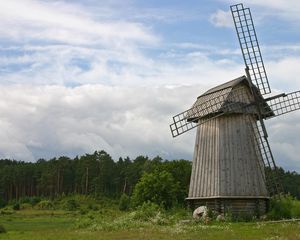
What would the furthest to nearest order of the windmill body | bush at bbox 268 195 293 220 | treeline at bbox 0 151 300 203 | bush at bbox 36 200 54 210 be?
1. treeline at bbox 0 151 300 203
2. bush at bbox 36 200 54 210
3. the windmill body
4. bush at bbox 268 195 293 220

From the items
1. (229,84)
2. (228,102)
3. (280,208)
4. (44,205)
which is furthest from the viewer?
(44,205)

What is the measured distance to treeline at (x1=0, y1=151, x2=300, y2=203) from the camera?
389 ft

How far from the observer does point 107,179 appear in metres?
119

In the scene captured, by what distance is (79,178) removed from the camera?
123 metres

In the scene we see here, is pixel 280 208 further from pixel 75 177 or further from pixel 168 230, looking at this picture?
pixel 75 177

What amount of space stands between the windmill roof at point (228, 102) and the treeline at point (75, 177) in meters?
71.0

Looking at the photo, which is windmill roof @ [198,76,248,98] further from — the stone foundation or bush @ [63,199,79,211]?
bush @ [63,199,79,211]

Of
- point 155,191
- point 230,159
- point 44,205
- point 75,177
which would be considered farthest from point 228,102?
point 75,177

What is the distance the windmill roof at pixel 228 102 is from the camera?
39.0 meters

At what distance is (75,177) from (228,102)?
9179cm

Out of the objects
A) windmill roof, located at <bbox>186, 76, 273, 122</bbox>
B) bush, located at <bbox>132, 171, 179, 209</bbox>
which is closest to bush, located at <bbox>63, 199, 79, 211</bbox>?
bush, located at <bbox>132, 171, 179, 209</bbox>

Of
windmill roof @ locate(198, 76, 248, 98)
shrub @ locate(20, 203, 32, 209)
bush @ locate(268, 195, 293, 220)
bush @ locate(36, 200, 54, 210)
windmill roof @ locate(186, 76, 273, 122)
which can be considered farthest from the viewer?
shrub @ locate(20, 203, 32, 209)

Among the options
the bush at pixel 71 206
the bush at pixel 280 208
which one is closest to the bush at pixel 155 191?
the bush at pixel 280 208

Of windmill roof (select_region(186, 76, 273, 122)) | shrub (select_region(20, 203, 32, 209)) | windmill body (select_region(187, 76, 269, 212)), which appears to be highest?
shrub (select_region(20, 203, 32, 209))
